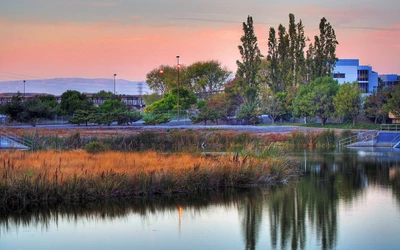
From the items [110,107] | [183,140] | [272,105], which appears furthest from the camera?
[110,107]

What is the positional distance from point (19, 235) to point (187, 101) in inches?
3215

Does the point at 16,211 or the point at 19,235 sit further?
the point at 16,211

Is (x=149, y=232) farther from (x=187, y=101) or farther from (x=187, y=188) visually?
(x=187, y=101)

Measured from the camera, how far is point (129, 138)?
53.2m

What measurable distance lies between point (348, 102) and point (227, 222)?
60.6 m

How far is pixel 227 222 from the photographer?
23.0 m

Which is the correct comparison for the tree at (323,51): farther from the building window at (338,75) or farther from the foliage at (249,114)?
the building window at (338,75)

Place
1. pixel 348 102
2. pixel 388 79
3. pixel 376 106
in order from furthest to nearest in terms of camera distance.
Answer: pixel 388 79 < pixel 376 106 < pixel 348 102

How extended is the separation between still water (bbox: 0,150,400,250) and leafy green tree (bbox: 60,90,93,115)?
75.5 metres

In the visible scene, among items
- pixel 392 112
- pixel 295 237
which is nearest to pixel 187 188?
pixel 295 237

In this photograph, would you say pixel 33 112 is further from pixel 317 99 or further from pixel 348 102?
pixel 348 102

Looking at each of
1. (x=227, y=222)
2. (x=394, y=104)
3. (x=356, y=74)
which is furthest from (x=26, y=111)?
(x=356, y=74)

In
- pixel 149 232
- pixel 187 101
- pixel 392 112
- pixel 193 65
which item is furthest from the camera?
pixel 193 65

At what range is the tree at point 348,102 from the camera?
263 ft
